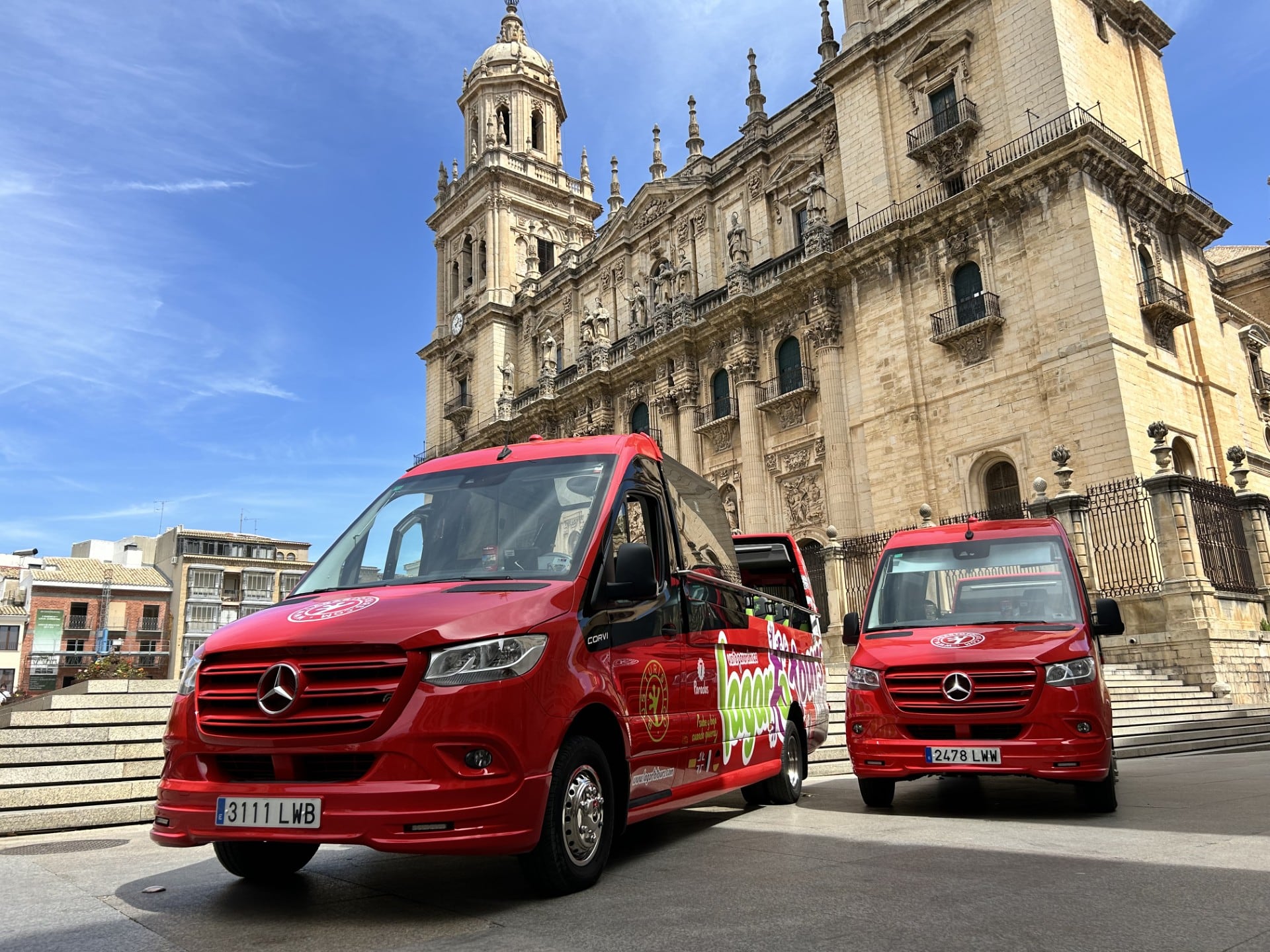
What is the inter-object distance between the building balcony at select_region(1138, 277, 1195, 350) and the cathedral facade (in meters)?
0.11

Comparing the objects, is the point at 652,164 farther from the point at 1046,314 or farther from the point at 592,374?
the point at 1046,314

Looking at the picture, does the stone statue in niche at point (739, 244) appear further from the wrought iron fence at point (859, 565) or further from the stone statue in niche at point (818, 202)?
the wrought iron fence at point (859, 565)

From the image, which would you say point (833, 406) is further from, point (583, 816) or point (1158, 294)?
point (583, 816)

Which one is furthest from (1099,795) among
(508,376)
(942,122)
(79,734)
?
(508,376)

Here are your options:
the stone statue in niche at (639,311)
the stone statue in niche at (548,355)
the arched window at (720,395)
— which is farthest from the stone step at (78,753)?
the stone statue in niche at (548,355)

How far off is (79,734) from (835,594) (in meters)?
15.8

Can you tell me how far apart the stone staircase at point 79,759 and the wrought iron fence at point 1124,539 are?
50.6ft

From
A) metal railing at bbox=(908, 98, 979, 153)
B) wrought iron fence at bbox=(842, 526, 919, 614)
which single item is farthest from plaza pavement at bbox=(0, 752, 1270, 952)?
metal railing at bbox=(908, 98, 979, 153)

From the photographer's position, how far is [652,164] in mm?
33938

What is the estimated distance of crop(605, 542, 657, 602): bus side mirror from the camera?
14.2 feet

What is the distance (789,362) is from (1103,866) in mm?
22817

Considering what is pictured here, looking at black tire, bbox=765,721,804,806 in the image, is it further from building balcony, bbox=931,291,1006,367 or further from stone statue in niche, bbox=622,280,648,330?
stone statue in niche, bbox=622,280,648,330

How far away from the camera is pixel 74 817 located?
6633 millimetres

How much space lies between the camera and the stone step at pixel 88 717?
739 centimetres
